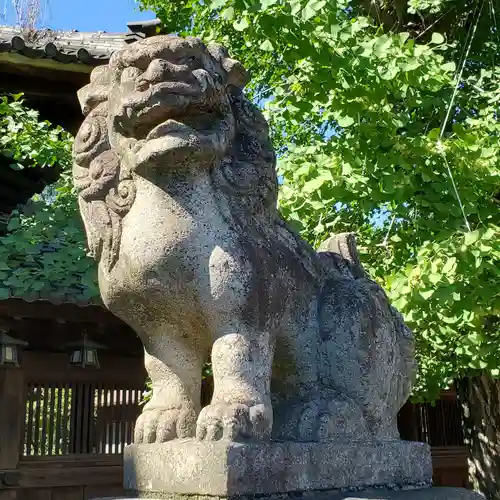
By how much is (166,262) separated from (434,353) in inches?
179

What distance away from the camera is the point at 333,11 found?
141 inches

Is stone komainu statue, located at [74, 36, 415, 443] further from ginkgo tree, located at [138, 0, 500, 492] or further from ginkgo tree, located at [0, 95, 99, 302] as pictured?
ginkgo tree, located at [0, 95, 99, 302]

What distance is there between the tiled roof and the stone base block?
4.58 meters

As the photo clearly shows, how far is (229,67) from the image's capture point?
2240 millimetres

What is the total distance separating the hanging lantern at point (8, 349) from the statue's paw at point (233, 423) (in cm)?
390

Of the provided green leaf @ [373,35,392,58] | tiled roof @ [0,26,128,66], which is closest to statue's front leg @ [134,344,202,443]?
green leaf @ [373,35,392,58]

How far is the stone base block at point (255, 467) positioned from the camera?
5.81 ft

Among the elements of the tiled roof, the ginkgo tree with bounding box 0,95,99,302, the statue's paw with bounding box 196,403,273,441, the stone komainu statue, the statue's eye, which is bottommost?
the statue's paw with bounding box 196,403,273,441

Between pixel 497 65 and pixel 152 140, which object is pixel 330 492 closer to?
pixel 152 140

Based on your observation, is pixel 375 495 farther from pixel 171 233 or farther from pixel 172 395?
pixel 171 233

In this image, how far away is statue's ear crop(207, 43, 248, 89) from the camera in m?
2.24

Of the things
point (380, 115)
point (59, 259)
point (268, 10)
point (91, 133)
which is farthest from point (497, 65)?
point (91, 133)

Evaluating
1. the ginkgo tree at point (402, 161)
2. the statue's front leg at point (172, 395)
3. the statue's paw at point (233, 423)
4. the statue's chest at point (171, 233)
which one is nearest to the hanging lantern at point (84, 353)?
the ginkgo tree at point (402, 161)

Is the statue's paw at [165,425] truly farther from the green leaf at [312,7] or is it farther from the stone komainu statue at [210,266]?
the green leaf at [312,7]
